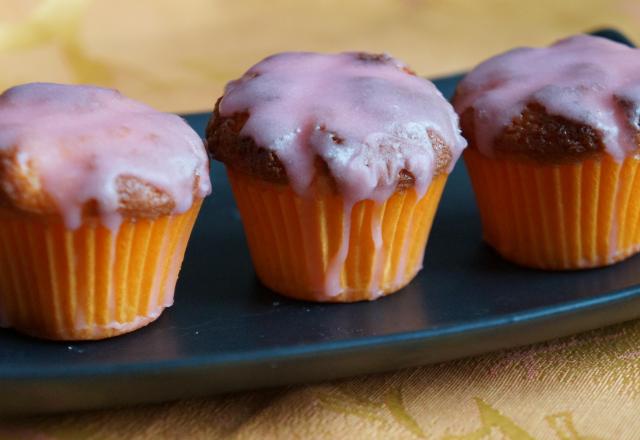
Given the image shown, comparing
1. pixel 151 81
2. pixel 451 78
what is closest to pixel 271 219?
pixel 451 78

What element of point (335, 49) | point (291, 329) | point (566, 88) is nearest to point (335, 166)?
point (291, 329)

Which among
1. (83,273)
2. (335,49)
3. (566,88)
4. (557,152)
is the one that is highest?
(566,88)

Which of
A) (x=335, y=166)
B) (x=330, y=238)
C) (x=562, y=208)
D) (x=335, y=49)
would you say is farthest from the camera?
(x=335, y=49)

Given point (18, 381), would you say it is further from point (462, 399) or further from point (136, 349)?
point (462, 399)

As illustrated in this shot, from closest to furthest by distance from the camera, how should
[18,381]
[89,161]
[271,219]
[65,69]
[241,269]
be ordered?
[18,381]
[89,161]
[271,219]
[241,269]
[65,69]

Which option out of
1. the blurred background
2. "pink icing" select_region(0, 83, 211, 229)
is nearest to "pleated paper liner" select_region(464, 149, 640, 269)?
"pink icing" select_region(0, 83, 211, 229)

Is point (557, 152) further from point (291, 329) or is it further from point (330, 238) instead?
point (291, 329)

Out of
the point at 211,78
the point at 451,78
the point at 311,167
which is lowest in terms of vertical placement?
the point at 211,78
